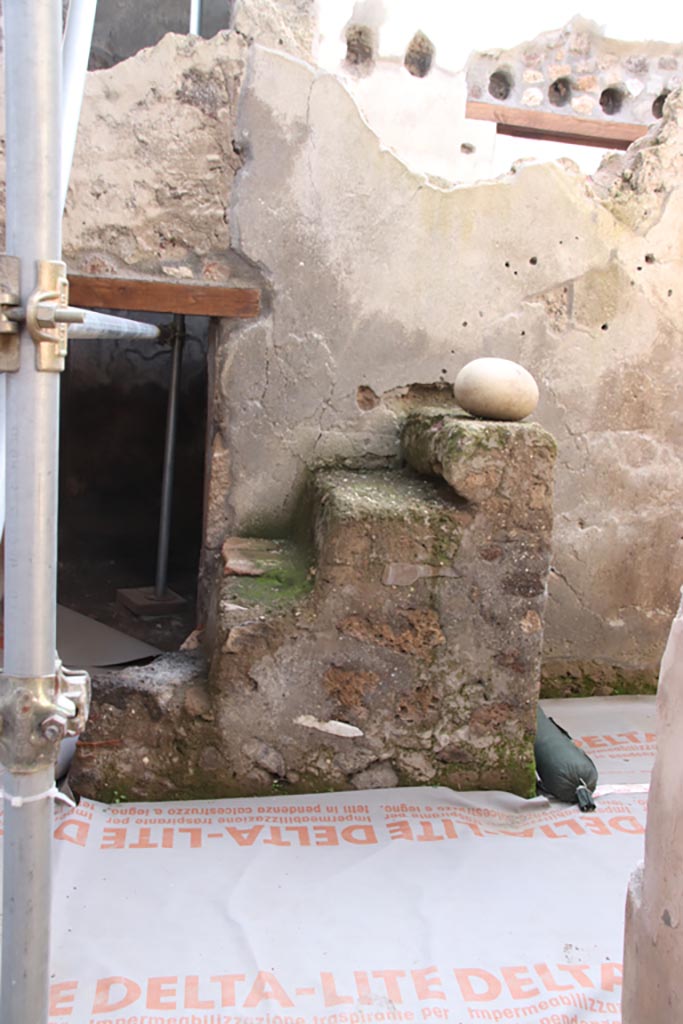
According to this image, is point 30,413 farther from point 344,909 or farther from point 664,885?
point 344,909

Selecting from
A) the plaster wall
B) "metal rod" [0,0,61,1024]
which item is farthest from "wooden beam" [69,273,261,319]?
"metal rod" [0,0,61,1024]

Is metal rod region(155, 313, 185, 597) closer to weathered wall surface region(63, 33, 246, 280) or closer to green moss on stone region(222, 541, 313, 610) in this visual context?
weathered wall surface region(63, 33, 246, 280)

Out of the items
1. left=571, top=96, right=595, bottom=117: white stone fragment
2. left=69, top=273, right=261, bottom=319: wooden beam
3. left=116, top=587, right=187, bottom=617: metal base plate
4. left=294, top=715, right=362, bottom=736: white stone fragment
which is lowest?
left=116, top=587, right=187, bottom=617: metal base plate

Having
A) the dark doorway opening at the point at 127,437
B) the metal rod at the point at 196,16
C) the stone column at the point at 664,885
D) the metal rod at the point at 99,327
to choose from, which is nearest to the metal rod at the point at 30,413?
the metal rod at the point at 99,327

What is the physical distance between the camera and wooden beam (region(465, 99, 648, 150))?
6.95m

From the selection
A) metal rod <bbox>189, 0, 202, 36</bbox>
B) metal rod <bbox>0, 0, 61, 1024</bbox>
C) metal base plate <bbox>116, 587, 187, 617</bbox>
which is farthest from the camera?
metal base plate <bbox>116, 587, 187, 617</bbox>

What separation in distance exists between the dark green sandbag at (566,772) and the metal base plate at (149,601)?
221 centimetres

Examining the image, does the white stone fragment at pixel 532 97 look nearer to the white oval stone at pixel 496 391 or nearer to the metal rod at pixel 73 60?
the white oval stone at pixel 496 391

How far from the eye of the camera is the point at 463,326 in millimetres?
3797

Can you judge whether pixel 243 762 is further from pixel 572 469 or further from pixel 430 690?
pixel 572 469

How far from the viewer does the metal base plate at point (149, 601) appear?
4805 millimetres

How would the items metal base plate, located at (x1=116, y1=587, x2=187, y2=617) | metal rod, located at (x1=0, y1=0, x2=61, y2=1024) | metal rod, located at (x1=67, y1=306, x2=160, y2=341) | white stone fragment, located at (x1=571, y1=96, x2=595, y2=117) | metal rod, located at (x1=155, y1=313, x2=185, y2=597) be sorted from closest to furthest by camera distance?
1. metal rod, located at (x1=0, y1=0, x2=61, y2=1024)
2. metal rod, located at (x1=67, y1=306, x2=160, y2=341)
3. metal rod, located at (x1=155, y1=313, x2=185, y2=597)
4. metal base plate, located at (x1=116, y1=587, x2=187, y2=617)
5. white stone fragment, located at (x1=571, y1=96, x2=595, y2=117)

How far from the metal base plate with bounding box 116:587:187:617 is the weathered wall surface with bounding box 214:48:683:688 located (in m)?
1.28

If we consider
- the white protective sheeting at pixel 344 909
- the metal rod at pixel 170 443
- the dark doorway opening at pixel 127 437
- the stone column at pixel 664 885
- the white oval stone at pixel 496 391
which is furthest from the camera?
the dark doorway opening at pixel 127 437
